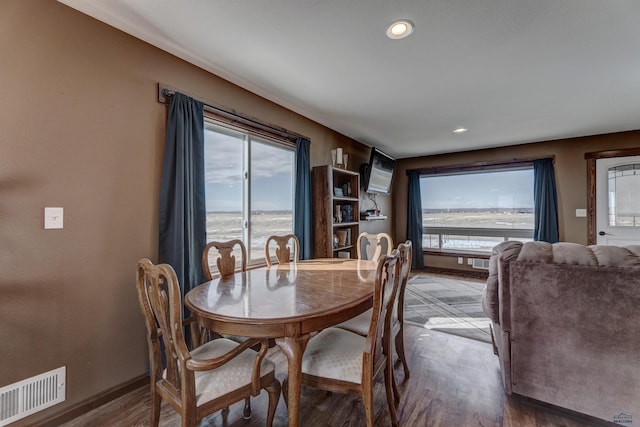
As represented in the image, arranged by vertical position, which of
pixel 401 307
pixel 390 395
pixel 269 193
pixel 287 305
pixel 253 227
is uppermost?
pixel 269 193

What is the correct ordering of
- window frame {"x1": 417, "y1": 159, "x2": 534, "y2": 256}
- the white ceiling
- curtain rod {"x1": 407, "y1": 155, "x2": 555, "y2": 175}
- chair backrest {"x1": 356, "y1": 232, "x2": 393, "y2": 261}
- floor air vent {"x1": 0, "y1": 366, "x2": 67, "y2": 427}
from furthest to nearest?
window frame {"x1": 417, "y1": 159, "x2": 534, "y2": 256}
curtain rod {"x1": 407, "y1": 155, "x2": 555, "y2": 175}
chair backrest {"x1": 356, "y1": 232, "x2": 393, "y2": 261}
the white ceiling
floor air vent {"x1": 0, "y1": 366, "x2": 67, "y2": 427}

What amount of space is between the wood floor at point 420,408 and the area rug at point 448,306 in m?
→ 0.77

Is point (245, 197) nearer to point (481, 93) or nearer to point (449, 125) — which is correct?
point (481, 93)

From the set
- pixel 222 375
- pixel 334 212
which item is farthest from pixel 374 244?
pixel 222 375

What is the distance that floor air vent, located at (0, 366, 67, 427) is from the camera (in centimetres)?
143

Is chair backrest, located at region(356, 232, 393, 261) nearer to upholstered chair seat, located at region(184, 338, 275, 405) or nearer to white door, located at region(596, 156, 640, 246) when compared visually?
upholstered chair seat, located at region(184, 338, 275, 405)

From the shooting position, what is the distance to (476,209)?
5.49 m

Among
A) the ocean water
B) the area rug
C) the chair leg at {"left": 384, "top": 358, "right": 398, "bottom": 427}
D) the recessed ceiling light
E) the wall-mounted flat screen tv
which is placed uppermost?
the recessed ceiling light

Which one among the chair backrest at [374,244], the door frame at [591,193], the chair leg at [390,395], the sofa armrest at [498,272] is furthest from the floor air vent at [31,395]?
the door frame at [591,193]

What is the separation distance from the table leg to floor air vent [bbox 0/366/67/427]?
56.0 inches

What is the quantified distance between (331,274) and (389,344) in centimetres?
69

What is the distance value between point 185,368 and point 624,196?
5985 millimetres

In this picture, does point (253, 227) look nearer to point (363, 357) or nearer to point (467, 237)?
point (363, 357)

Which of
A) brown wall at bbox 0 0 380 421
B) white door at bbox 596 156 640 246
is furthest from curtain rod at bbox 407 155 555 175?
brown wall at bbox 0 0 380 421
